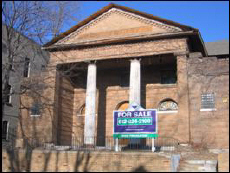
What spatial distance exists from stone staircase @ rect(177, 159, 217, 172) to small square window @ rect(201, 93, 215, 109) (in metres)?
7.19

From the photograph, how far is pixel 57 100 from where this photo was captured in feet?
87.3

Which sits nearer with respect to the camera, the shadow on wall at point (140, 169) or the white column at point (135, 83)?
the shadow on wall at point (140, 169)

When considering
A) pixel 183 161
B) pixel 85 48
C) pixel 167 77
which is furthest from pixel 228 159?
pixel 85 48

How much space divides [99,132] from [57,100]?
176 inches

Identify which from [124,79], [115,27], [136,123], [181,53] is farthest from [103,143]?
[136,123]

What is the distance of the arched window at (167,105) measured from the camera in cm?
2650

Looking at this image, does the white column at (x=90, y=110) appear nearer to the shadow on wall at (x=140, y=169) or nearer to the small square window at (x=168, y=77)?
the small square window at (x=168, y=77)

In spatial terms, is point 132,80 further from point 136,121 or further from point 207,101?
point 136,121

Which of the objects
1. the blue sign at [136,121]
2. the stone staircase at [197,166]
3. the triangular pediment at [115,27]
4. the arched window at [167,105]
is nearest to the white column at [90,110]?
the triangular pediment at [115,27]

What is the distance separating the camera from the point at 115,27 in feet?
84.8

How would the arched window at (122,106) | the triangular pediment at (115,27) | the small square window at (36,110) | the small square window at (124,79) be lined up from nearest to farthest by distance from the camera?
1. the triangular pediment at (115,27)
2. the small square window at (36,110)
3. the arched window at (122,106)
4. the small square window at (124,79)

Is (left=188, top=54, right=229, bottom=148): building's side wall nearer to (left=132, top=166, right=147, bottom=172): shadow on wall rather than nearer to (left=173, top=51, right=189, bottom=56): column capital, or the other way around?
(left=173, top=51, right=189, bottom=56): column capital

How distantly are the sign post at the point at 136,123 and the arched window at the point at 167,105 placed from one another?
848 centimetres

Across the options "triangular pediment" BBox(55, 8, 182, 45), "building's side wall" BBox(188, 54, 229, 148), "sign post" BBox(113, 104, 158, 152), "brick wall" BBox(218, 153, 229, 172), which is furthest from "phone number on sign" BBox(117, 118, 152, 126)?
"triangular pediment" BBox(55, 8, 182, 45)
